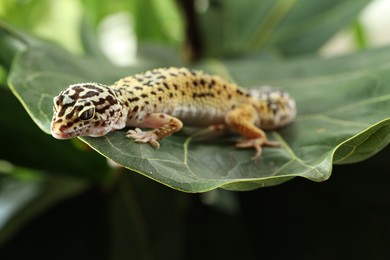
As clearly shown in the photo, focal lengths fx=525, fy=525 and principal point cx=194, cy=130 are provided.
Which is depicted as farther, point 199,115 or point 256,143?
point 199,115

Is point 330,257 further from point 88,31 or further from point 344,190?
point 88,31

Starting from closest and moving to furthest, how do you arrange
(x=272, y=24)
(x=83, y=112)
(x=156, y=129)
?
(x=83, y=112), (x=156, y=129), (x=272, y=24)

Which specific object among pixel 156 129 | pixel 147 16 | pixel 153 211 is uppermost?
pixel 156 129

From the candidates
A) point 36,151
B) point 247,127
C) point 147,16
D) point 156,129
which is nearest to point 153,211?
point 36,151

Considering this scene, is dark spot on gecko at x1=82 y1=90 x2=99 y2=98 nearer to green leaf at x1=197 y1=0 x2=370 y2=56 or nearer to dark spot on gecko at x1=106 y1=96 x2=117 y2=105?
dark spot on gecko at x1=106 y1=96 x2=117 y2=105

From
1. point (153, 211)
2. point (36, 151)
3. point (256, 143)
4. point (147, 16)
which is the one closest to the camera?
point (256, 143)

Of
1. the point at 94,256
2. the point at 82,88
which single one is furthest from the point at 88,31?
the point at 82,88

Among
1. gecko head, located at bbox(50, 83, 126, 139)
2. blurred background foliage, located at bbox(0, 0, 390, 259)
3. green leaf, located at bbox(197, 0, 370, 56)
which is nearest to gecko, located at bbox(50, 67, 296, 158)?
gecko head, located at bbox(50, 83, 126, 139)

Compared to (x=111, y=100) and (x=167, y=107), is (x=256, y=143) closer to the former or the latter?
(x=167, y=107)
